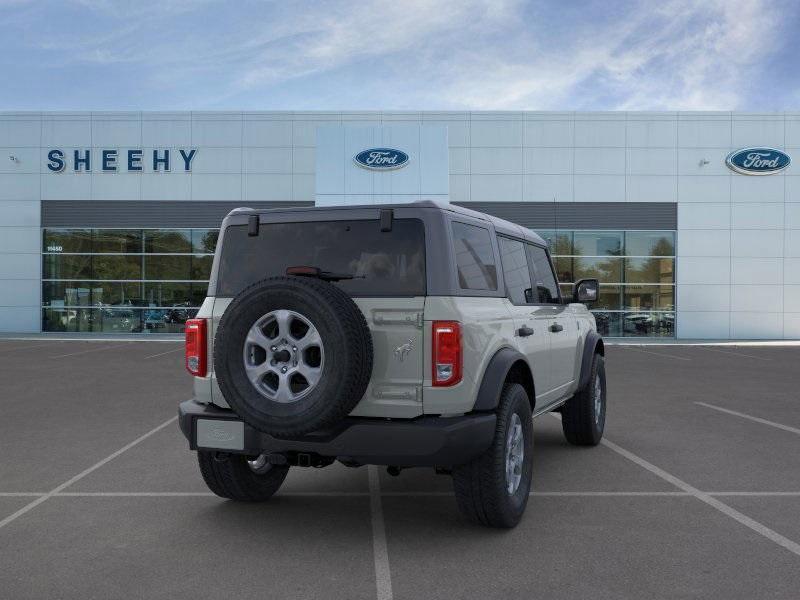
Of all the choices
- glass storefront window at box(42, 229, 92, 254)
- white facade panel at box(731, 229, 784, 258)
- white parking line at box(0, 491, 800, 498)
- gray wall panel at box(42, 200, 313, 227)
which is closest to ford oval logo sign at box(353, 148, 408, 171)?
gray wall panel at box(42, 200, 313, 227)

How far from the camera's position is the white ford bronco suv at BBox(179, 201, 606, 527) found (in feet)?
12.9

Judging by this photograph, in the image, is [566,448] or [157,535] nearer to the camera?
[157,535]

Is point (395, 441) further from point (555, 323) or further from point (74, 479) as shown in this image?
point (74, 479)

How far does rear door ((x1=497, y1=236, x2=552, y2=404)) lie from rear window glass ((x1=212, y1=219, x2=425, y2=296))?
3.21 feet

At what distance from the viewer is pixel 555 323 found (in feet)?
19.5

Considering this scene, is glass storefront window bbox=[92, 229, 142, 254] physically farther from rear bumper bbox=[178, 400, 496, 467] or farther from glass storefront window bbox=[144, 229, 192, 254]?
rear bumper bbox=[178, 400, 496, 467]

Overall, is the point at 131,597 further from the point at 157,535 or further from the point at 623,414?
the point at 623,414

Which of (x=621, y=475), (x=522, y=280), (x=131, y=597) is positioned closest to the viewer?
(x=131, y=597)

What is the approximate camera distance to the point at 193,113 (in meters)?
28.9

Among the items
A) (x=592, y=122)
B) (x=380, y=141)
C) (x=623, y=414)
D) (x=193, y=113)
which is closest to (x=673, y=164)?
(x=592, y=122)

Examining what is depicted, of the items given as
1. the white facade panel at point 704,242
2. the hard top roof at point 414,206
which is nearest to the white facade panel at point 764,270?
the white facade panel at point 704,242

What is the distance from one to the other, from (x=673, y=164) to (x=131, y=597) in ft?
93.0

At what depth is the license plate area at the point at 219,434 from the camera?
4.22 metres

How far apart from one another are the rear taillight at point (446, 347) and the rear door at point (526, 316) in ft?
3.10
